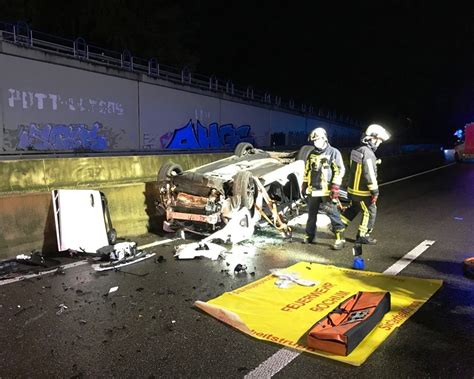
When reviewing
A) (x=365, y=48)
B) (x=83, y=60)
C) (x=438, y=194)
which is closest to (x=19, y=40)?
(x=83, y=60)

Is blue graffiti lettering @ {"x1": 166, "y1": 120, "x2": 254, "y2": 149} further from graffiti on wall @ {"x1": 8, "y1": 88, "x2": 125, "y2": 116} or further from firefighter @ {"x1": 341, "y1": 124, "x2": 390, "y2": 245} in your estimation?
firefighter @ {"x1": 341, "y1": 124, "x2": 390, "y2": 245}

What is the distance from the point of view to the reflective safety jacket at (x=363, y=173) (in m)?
6.96

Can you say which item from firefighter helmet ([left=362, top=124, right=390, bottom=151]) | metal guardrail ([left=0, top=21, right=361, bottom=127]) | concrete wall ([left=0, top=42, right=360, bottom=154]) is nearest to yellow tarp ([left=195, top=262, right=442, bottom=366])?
firefighter helmet ([left=362, top=124, right=390, bottom=151])

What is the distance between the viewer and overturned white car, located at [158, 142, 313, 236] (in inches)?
291

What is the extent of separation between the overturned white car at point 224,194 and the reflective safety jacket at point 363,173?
4.76 ft

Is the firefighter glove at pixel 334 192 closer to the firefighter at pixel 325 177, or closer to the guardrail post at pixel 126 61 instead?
the firefighter at pixel 325 177

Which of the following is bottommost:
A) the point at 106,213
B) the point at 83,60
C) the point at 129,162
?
the point at 106,213

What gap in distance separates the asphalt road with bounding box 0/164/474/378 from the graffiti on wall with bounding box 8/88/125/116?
536 inches

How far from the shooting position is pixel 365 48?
61.0m

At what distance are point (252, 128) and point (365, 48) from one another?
112 feet

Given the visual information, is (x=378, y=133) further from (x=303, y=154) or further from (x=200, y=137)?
(x=200, y=137)

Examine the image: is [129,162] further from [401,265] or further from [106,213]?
[401,265]

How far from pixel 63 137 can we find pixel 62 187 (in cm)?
1232

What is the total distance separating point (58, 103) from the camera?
1961 cm
